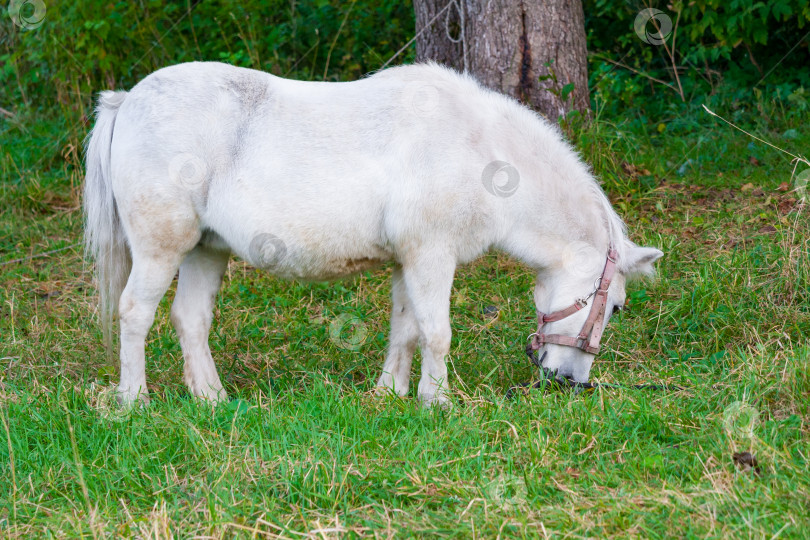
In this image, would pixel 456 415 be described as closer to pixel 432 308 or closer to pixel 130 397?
pixel 432 308

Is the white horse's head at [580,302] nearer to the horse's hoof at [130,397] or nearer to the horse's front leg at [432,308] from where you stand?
the horse's front leg at [432,308]

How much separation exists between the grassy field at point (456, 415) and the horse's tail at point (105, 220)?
0.54 m

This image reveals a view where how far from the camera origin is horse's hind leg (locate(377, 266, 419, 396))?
4.67 metres

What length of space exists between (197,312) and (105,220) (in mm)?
694

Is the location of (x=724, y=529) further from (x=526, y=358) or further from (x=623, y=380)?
(x=526, y=358)

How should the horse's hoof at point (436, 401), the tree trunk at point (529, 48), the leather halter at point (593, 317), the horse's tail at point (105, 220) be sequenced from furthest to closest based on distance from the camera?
1. the tree trunk at point (529, 48)
2. the horse's tail at point (105, 220)
3. the leather halter at point (593, 317)
4. the horse's hoof at point (436, 401)

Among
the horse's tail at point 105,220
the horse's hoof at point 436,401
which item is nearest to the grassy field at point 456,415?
the horse's hoof at point 436,401

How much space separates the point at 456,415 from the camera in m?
3.82

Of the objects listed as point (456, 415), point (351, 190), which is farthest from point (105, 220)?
point (456, 415)

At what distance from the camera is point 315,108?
4332 mm

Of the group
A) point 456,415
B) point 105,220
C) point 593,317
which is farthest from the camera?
point 105,220

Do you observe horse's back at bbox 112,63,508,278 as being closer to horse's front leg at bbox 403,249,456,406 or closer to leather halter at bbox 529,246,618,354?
horse's front leg at bbox 403,249,456,406

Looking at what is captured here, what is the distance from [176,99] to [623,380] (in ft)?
8.66

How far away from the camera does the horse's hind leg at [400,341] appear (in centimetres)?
467
